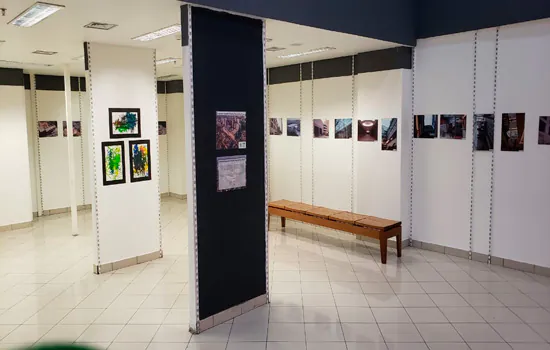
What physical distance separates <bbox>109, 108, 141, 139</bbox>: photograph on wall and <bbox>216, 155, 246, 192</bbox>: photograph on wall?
2.55 m

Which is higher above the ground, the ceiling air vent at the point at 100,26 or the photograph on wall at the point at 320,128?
the ceiling air vent at the point at 100,26

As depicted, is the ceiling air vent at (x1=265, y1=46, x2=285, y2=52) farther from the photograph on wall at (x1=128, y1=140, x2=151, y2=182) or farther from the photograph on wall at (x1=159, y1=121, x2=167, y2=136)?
the photograph on wall at (x1=159, y1=121, x2=167, y2=136)

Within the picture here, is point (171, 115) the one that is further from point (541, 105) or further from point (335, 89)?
point (541, 105)

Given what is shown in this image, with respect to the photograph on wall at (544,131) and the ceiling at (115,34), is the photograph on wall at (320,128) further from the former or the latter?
the photograph on wall at (544,131)

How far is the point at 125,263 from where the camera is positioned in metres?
7.05

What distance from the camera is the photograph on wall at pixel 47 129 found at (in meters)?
10.7

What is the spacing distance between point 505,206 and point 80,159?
9542mm

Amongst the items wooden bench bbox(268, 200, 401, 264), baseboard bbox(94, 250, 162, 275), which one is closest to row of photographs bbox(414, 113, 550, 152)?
wooden bench bbox(268, 200, 401, 264)

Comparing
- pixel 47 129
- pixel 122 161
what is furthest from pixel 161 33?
pixel 47 129

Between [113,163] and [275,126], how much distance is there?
4520mm

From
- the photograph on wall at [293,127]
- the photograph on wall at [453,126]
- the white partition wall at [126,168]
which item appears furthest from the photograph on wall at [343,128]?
the white partition wall at [126,168]

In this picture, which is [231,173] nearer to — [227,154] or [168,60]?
[227,154]

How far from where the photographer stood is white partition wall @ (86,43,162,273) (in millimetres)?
6602

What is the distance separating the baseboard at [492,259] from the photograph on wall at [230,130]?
420 cm
